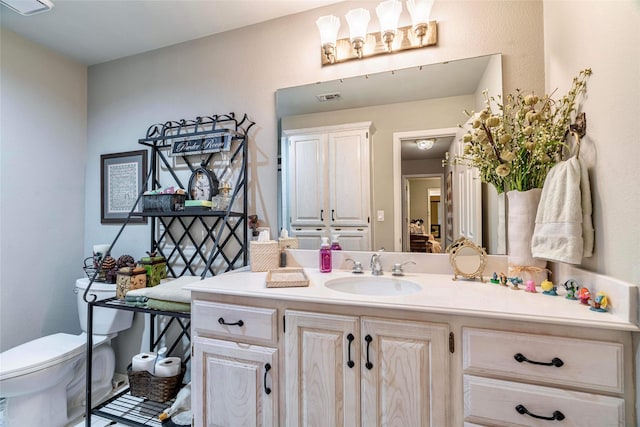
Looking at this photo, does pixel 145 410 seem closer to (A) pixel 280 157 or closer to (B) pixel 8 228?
(B) pixel 8 228

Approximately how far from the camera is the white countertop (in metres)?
0.85

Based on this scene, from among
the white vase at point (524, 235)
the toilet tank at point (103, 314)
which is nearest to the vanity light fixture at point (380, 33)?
the white vase at point (524, 235)

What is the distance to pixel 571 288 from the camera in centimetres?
104

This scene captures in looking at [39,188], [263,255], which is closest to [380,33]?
[263,255]

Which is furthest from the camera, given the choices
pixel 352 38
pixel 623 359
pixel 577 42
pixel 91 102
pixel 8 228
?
pixel 91 102

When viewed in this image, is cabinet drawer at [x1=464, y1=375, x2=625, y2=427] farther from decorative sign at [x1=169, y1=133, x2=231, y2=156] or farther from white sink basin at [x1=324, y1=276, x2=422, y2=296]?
decorative sign at [x1=169, y1=133, x2=231, y2=156]

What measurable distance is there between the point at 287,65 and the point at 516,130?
1.34 meters

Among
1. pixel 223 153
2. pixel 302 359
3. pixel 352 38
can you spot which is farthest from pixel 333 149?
pixel 302 359

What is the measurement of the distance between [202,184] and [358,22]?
138 centimetres

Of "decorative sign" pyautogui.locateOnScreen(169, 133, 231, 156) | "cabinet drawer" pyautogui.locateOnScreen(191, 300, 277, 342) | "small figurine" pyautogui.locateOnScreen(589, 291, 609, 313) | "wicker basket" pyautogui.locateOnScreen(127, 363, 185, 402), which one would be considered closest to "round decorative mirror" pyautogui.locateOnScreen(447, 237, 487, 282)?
"small figurine" pyautogui.locateOnScreen(589, 291, 609, 313)

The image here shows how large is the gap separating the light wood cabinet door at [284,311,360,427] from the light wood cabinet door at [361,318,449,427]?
0.16 feet

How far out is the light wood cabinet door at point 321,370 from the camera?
1062 mm

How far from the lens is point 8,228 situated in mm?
1967

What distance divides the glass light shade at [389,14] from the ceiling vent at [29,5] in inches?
72.1
